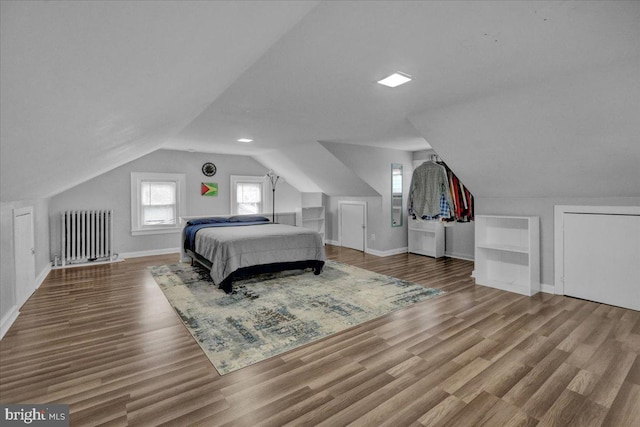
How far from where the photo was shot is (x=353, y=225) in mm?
7277

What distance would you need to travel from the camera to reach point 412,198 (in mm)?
5535

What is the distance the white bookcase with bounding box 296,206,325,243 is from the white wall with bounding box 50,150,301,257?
1.63 metres

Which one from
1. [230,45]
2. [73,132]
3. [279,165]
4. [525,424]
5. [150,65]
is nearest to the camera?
[150,65]

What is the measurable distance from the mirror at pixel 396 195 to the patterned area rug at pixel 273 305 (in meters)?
1.99

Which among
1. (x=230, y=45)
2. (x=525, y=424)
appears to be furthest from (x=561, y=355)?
(x=230, y=45)

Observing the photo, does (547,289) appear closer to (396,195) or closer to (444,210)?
(444,210)

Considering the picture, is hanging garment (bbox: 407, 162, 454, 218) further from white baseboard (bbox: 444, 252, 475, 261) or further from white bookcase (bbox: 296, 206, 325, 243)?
white bookcase (bbox: 296, 206, 325, 243)

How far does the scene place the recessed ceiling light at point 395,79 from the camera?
8.32 feet

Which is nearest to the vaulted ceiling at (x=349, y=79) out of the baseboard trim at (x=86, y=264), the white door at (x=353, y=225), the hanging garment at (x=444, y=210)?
the hanging garment at (x=444, y=210)

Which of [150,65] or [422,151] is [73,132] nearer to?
[150,65]

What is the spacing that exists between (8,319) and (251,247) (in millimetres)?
2450

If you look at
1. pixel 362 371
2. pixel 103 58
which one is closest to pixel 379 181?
pixel 362 371

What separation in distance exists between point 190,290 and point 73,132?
9.52 feet

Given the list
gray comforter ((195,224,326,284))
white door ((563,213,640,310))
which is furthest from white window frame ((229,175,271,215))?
white door ((563,213,640,310))
